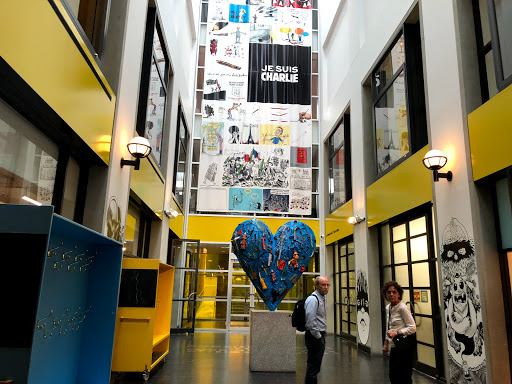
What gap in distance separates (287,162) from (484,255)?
11.4 m

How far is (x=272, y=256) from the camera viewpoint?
7.74 m

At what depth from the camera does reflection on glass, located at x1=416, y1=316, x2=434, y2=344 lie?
7562 millimetres

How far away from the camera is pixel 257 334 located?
7.31 m

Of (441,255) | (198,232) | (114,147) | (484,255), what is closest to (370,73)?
(441,255)

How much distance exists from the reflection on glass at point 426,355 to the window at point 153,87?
23.0ft

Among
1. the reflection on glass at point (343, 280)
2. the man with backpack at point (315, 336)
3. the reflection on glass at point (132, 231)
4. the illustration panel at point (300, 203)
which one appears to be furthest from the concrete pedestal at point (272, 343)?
the illustration panel at point (300, 203)

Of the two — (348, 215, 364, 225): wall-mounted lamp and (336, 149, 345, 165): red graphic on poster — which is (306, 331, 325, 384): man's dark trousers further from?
(336, 149, 345, 165): red graphic on poster

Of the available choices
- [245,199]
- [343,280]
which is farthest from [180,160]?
[343,280]

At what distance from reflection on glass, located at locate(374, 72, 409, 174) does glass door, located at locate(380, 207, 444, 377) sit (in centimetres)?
155

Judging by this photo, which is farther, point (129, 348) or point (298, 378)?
point (298, 378)

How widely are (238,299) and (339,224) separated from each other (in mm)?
4823

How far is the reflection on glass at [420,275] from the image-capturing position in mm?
7864

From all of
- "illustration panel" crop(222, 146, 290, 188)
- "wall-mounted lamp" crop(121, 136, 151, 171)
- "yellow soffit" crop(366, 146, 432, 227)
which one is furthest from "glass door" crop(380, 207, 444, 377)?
"illustration panel" crop(222, 146, 290, 188)

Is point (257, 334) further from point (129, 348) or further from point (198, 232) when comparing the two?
point (198, 232)
